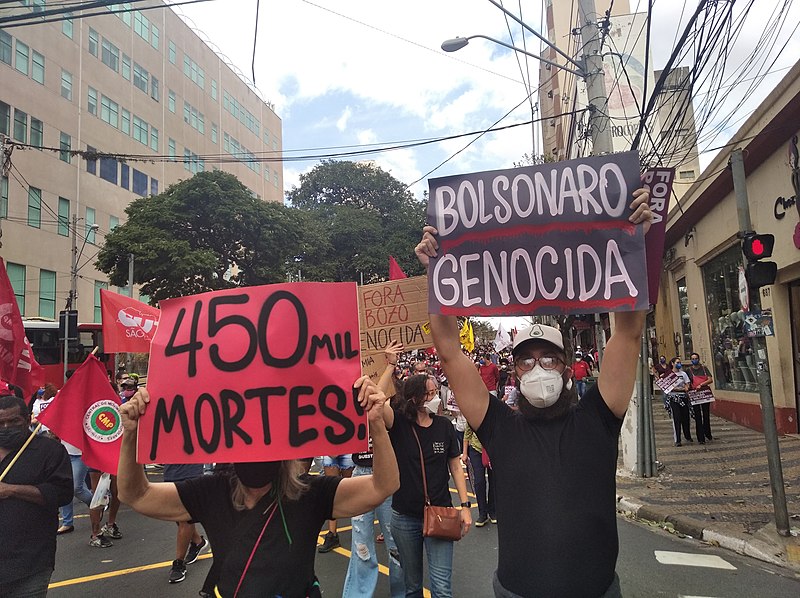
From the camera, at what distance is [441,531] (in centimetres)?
372

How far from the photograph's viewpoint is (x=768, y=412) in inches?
265

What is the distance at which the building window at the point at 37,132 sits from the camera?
1240 inches

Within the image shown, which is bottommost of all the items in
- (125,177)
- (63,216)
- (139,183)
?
(63,216)

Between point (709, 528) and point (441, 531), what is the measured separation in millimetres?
4581

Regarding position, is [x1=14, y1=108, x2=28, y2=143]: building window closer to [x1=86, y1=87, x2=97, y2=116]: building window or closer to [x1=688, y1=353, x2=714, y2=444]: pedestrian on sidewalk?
[x1=86, y1=87, x2=97, y2=116]: building window

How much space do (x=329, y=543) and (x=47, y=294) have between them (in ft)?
103

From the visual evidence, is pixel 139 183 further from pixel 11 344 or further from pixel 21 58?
pixel 11 344

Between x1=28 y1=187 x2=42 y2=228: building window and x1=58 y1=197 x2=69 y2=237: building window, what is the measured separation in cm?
156

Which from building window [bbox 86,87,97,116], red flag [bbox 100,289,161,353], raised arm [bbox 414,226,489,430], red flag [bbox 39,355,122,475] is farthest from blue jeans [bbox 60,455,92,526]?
building window [bbox 86,87,97,116]

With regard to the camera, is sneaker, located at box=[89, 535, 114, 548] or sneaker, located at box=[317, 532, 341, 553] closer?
sneaker, located at box=[317, 532, 341, 553]

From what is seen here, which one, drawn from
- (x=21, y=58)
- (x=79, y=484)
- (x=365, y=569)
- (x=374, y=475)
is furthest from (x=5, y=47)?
(x=374, y=475)

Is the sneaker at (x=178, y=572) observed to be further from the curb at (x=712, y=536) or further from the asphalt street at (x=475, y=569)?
the curb at (x=712, y=536)

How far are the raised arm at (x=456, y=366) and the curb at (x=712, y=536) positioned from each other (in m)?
4.86

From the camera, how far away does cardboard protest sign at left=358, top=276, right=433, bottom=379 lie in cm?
492
